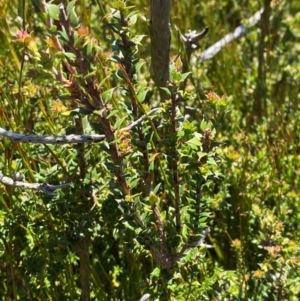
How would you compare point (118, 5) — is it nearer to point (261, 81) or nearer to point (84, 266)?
point (84, 266)

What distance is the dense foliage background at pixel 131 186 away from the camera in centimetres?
121

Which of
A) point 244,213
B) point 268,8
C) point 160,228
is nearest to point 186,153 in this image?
point 160,228

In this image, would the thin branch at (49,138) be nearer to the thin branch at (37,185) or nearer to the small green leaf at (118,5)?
the thin branch at (37,185)

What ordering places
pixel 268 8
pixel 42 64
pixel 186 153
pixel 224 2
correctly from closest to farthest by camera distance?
1. pixel 42 64
2. pixel 186 153
3. pixel 268 8
4. pixel 224 2

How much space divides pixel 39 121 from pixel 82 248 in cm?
50

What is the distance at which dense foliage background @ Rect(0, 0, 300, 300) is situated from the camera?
1.21 m

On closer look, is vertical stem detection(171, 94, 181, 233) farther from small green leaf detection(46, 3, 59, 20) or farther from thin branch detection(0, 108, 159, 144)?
small green leaf detection(46, 3, 59, 20)

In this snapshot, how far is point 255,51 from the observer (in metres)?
2.63

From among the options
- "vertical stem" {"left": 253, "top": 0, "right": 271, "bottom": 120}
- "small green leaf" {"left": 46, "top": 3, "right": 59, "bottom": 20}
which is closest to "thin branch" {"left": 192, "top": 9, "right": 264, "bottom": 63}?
"vertical stem" {"left": 253, "top": 0, "right": 271, "bottom": 120}

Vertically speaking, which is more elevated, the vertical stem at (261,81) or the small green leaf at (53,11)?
the small green leaf at (53,11)

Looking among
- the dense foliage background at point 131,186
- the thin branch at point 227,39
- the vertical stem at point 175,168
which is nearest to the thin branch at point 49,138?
the dense foliage background at point 131,186

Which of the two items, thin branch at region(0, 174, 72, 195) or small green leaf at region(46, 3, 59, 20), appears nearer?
small green leaf at region(46, 3, 59, 20)

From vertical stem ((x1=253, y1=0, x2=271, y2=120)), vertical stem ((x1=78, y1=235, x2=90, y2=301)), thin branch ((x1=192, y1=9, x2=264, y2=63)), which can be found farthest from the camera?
thin branch ((x1=192, y1=9, x2=264, y2=63))

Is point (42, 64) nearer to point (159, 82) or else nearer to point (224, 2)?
point (159, 82)
